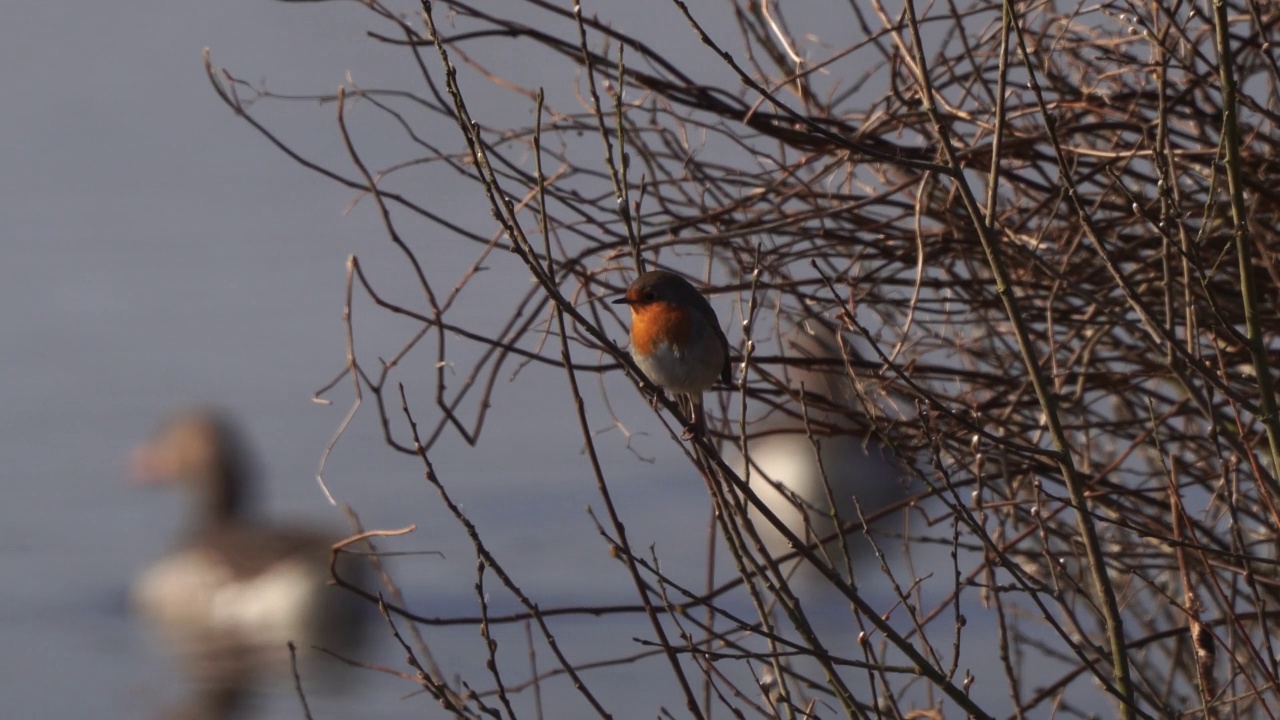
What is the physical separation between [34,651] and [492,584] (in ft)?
11.0

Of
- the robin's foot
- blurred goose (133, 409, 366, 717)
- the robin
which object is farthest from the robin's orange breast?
blurred goose (133, 409, 366, 717)

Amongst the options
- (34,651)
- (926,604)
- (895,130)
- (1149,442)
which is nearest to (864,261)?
(895,130)

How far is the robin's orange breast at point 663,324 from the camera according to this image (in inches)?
135

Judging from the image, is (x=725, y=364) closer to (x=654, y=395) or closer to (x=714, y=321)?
(x=714, y=321)

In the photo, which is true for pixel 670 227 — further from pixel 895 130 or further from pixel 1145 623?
pixel 1145 623

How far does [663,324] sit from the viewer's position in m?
3.43

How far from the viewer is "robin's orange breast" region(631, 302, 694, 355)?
3.42 metres

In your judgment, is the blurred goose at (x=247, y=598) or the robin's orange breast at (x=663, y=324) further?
the blurred goose at (x=247, y=598)

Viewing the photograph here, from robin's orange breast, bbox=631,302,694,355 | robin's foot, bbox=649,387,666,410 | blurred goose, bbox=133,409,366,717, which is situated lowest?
robin's foot, bbox=649,387,666,410

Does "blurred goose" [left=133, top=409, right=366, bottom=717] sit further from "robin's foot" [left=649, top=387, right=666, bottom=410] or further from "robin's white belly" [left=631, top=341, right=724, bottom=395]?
"robin's foot" [left=649, top=387, right=666, bottom=410]

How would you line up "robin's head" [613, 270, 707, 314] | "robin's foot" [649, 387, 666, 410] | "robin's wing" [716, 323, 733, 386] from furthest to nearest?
"robin's wing" [716, 323, 733, 386] < "robin's head" [613, 270, 707, 314] < "robin's foot" [649, 387, 666, 410]

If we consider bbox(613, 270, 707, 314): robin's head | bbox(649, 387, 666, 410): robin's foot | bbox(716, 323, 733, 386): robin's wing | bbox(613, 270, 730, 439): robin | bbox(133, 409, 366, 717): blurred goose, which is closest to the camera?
bbox(649, 387, 666, 410): robin's foot

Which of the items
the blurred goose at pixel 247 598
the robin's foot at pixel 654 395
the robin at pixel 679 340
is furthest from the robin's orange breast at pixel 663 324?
the blurred goose at pixel 247 598

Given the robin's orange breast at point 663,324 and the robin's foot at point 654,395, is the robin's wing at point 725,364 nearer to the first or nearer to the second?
the robin's orange breast at point 663,324
